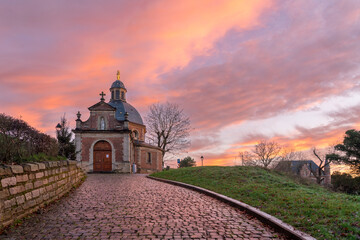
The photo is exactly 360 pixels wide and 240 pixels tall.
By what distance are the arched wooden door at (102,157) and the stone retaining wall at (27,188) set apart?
19354 mm

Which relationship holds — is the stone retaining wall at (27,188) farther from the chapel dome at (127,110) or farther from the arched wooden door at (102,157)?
the chapel dome at (127,110)

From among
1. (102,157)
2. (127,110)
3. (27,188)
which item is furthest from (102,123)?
(27,188)

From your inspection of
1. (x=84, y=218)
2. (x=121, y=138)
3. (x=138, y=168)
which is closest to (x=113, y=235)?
(x=84, y=218)

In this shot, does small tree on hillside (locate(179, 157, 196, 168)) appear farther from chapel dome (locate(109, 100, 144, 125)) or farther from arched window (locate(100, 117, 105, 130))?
arched window (locate(100, 117, 105, 130))

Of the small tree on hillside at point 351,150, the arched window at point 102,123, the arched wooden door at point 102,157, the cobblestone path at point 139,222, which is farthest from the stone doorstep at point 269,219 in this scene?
the small tree on hillside at point 351,150

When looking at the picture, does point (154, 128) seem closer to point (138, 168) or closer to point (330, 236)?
point (138, 168)

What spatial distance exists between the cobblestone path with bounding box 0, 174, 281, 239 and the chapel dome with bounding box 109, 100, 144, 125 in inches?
1264

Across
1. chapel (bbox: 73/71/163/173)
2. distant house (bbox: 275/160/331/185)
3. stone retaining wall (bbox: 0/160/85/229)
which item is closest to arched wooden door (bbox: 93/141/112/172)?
chapel (bbox: 73/71/163/173)

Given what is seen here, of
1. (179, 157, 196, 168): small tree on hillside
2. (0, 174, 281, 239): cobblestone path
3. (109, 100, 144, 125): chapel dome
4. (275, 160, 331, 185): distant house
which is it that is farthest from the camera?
(179, 157, 196, 168): small tree on hillside

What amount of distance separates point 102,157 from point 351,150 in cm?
3123

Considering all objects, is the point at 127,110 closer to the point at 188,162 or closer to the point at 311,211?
the point at 188,162

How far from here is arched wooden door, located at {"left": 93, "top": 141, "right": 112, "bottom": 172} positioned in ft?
95.0

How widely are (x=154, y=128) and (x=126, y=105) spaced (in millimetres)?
6208

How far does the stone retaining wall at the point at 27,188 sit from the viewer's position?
5762 millimetres
